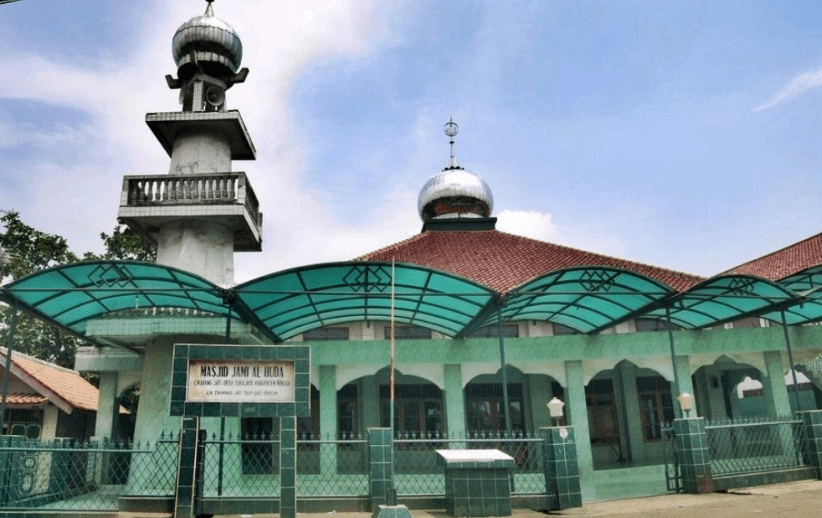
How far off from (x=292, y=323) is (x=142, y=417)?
3.80 metres

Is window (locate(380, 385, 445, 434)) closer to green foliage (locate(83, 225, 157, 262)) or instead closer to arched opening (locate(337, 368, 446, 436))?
arched opening (locate(337, 368, 446, 436))

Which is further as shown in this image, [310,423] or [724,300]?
[310,423]

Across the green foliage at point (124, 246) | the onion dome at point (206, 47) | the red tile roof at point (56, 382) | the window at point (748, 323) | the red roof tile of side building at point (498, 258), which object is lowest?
the red tile roof at point (56, 382)

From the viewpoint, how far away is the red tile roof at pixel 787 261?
18942 mm

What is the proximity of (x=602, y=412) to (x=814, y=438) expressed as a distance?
757 centimetres

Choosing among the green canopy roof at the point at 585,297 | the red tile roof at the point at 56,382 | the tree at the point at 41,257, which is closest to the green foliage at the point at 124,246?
the tree at the point at 41,257

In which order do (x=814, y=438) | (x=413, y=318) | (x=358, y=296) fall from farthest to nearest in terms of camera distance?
(x=413, y=318) → (x=358, y=296) → (x=814, y=438)

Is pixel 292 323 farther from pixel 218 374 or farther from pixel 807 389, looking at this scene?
pixel 807 389

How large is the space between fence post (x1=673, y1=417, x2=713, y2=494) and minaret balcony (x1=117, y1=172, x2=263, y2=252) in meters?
10.3

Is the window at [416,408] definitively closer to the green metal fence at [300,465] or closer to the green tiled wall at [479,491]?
the green metal fence at [300,465]

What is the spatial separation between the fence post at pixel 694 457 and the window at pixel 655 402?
837cm

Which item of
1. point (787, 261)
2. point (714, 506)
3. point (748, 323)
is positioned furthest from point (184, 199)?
point (787, 261)

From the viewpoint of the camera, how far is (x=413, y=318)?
50.2 feet

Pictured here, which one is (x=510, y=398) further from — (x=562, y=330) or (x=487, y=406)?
(x=562, y=330)
